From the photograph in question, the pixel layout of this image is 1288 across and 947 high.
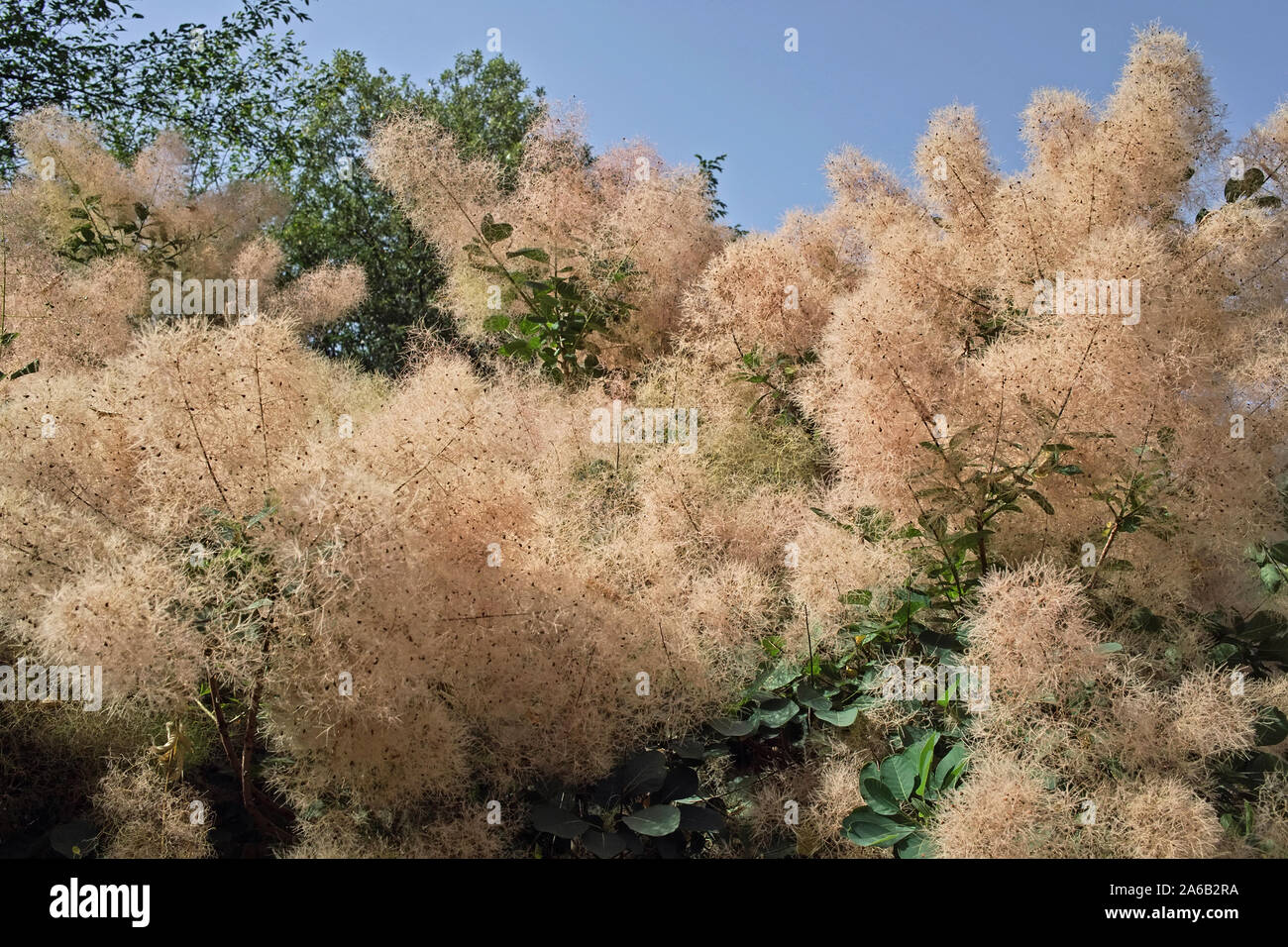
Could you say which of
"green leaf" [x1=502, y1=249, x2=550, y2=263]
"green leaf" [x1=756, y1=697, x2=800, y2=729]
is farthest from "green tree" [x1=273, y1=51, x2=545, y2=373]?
"green leaf" [x1=756, y1=697, x2=800, y2=729]

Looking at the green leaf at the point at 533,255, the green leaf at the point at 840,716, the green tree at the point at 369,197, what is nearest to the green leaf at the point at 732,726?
the green leaf at the point at 840,716

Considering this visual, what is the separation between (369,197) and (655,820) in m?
6.29

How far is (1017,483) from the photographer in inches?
93.4

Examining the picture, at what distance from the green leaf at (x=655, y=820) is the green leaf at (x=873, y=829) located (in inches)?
15.1

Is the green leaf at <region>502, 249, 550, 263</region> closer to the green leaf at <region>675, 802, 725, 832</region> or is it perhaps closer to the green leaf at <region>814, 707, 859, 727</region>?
the green leaf at <region>814, 707, 859, 727</region>

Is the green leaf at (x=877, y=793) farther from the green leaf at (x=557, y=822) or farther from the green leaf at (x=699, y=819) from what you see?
the green leaf at (x=557, y=822)

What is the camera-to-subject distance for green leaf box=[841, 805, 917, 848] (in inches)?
84.7

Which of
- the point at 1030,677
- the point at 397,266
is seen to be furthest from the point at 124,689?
the point at 397,266

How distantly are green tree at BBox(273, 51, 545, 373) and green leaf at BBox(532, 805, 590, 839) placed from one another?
366 centimetres

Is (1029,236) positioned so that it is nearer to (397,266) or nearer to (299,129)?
(397,266)

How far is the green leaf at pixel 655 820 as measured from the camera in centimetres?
215

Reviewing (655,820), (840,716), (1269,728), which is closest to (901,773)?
(840,716)

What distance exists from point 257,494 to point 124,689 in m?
0.48

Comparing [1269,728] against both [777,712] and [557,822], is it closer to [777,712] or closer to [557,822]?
[777,712]
